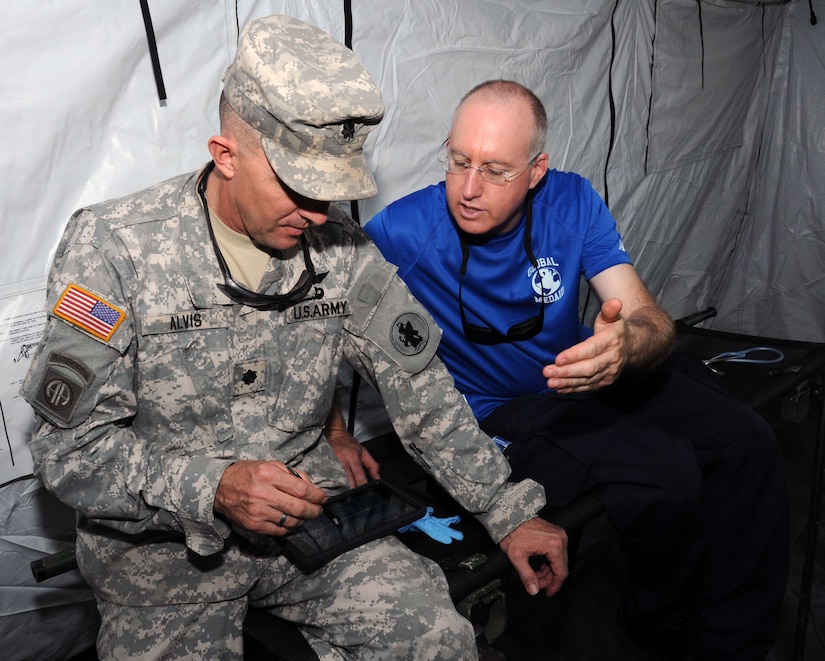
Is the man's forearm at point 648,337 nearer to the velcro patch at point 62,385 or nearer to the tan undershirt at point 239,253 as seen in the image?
the tan undershirt at point 239,253

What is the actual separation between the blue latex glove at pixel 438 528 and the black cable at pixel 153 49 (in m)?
0.90

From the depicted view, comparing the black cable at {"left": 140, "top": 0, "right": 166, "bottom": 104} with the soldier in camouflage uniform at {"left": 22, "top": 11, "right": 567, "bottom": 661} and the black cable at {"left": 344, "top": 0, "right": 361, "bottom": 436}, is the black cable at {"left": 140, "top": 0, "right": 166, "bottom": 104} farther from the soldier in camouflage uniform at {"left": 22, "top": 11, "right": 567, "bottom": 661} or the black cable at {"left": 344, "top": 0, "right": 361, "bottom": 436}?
the black cable at {"left": 344, "top": 0, "right": 361, "bottom": 436}

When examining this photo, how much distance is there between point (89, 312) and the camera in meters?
1.01

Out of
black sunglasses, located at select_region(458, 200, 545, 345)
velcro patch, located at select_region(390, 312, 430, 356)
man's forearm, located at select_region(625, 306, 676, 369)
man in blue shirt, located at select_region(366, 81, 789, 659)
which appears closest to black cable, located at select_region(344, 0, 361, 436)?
man in blue shirt, located at select_region(366, 81, 789, 659)

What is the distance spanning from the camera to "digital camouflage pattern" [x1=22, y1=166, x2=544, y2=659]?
3.35ft

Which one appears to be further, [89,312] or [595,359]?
[595,359]

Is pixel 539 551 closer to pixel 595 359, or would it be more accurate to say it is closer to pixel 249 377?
pixel 595 359

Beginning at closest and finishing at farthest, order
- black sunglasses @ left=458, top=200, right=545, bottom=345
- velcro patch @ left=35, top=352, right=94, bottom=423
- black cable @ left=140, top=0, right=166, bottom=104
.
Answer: velcro patch @ left=35, top=352, right=94, bottom=423
black cable @ left=140, top=0, right=166, bottom=104
black sunglasses @ left=458, top=200, right=545, bottom=345

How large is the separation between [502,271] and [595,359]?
48cm

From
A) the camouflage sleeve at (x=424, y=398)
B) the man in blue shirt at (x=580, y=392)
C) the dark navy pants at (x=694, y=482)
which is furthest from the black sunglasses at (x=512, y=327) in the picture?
the camouflage sleeve at (x=424, y=398)

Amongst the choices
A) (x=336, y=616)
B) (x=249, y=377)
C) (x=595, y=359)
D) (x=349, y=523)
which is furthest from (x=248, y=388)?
(x=595, y=359)

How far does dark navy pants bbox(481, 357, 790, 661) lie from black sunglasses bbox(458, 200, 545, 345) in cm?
14

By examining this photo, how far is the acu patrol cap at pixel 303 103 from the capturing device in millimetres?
986

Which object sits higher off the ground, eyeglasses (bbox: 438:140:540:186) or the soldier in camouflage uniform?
eyeglasses (bbox: 438:140:540:186)
